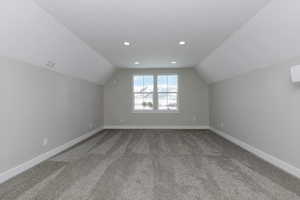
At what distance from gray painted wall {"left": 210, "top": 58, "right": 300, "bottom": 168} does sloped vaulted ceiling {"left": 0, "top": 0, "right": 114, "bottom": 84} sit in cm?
366

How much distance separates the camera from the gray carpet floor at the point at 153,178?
5.65 ft

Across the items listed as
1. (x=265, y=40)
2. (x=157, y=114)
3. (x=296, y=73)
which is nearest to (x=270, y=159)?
(x=296, y=73)

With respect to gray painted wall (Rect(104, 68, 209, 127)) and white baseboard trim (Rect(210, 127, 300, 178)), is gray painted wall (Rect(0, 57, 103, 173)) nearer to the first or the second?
gray painted wall (Rect(104, 68, 209, 127))

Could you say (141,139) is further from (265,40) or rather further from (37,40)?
(265,40)

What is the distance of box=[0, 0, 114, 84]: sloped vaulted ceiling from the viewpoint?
1.75 meters

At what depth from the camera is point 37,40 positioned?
7.37 feet

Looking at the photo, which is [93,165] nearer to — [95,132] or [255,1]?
[95,132]

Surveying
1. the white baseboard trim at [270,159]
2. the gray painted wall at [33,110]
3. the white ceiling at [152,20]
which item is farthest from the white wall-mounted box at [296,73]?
the gray painted wall at [33,110]

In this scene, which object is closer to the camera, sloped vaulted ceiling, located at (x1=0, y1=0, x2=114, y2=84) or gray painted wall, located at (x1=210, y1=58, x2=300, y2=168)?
sloped vaulted ceiling, located at (x1=0, y1=0, x2=114, y2=84)

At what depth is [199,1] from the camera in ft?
6.01

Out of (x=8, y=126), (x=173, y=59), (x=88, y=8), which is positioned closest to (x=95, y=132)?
(x=8, y=126)

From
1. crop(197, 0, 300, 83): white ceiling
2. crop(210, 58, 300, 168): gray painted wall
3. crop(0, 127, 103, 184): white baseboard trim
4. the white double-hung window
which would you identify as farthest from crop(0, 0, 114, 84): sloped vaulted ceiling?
crop(210, 58, 300, 168): gray painted wall

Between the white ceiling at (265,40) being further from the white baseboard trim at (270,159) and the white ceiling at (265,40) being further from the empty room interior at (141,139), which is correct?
the white baseboard trim at (270,159)

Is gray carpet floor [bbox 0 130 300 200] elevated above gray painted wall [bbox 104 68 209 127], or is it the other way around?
gray painted wall [bbox 104 68 209 127]
